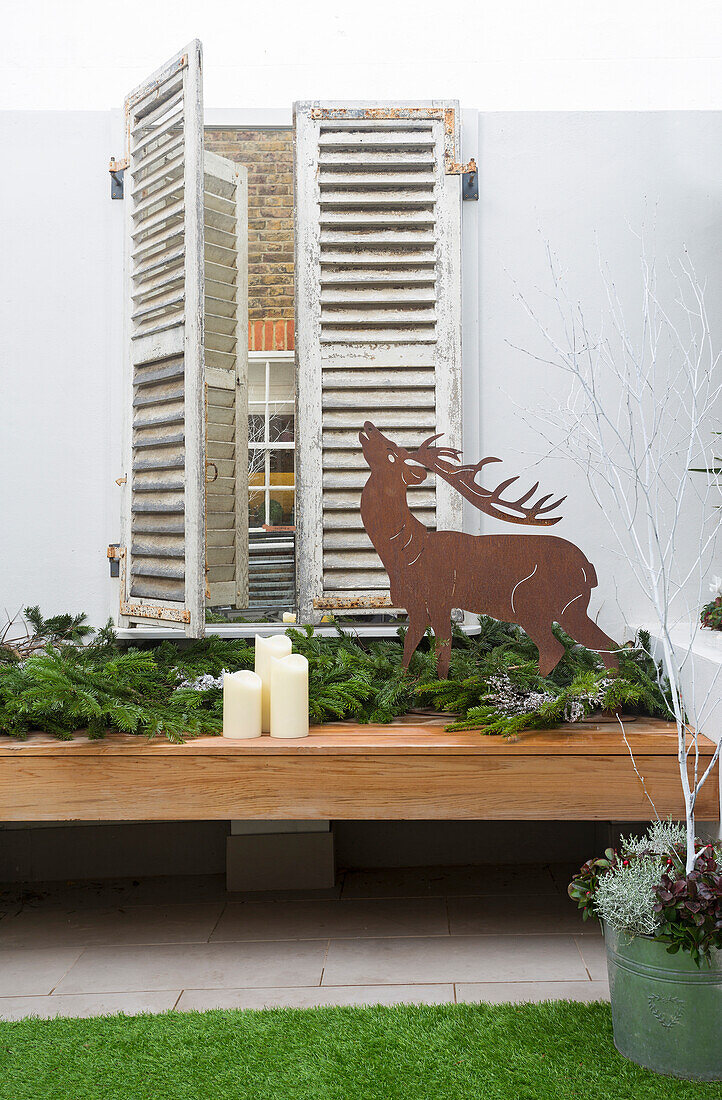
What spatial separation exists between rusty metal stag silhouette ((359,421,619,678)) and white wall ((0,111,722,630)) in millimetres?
883

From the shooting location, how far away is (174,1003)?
83.7 inches

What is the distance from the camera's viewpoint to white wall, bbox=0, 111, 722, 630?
3258mm

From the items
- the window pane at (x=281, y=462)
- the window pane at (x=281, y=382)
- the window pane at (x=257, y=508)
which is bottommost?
the window pane at (x=257, y=508)

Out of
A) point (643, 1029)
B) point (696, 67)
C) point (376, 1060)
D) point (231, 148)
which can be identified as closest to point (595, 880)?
point (643, 1029)

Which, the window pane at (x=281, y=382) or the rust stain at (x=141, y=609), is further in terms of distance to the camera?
Result: the window pane at (x=281, y=382)

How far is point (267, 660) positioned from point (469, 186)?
Result: 6.38 feet

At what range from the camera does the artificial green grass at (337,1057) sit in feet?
5.58

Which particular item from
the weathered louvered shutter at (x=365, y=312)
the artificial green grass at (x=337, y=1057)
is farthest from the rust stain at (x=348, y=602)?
the artificial green grass at (x=337, y=1057)

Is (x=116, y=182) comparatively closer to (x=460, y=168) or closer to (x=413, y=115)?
(x=413, y=115)

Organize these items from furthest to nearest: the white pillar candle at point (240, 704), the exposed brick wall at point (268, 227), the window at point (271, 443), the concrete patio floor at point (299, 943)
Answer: the window at point (271, 443), the exposed brick wall at point (268, 227), the white pillar candle at point (240, 704), the concrete patio floor at point (299, 943)

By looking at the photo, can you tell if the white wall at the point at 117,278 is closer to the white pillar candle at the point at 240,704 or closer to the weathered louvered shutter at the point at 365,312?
A: the weathered louvered shutter at the point at 365,312

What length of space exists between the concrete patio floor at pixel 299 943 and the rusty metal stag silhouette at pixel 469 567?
30.2 inches

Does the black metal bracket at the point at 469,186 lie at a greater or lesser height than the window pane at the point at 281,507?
greater

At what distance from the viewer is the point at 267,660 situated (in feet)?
7.91
